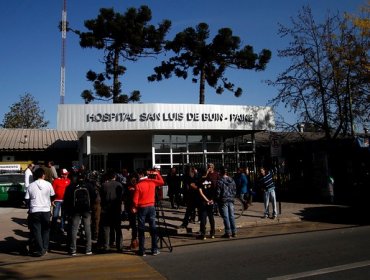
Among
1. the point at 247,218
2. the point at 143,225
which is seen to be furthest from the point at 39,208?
the point at 247,218

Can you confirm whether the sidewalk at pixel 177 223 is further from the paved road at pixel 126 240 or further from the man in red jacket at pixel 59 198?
the man in red jacket at pixel 59 198

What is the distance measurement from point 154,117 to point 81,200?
35.2 ft

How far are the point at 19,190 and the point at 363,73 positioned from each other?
17.6 metres

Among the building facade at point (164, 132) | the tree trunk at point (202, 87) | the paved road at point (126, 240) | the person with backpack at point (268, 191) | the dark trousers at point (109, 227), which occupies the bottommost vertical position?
the paved road at point (126, 240)

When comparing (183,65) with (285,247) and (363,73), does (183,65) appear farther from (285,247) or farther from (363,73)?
(285,247)

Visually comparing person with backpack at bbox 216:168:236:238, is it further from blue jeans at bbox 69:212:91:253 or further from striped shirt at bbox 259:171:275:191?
blue jeans at bbox 69:212:91:253

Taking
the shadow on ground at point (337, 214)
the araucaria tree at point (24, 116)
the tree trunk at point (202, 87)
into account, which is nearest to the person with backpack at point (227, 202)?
the shadow on ground at point (337, 214)

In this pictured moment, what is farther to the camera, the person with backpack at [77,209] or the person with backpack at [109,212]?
the person with backpack at [109,212]

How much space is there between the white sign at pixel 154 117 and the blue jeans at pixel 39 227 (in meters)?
9.91

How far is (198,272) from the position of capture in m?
7.22

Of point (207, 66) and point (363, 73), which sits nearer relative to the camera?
point (363, 73)

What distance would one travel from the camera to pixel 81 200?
9523mm

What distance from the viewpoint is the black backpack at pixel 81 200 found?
9516 millimetres

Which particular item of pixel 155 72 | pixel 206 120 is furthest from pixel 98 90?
pixel 206 120
